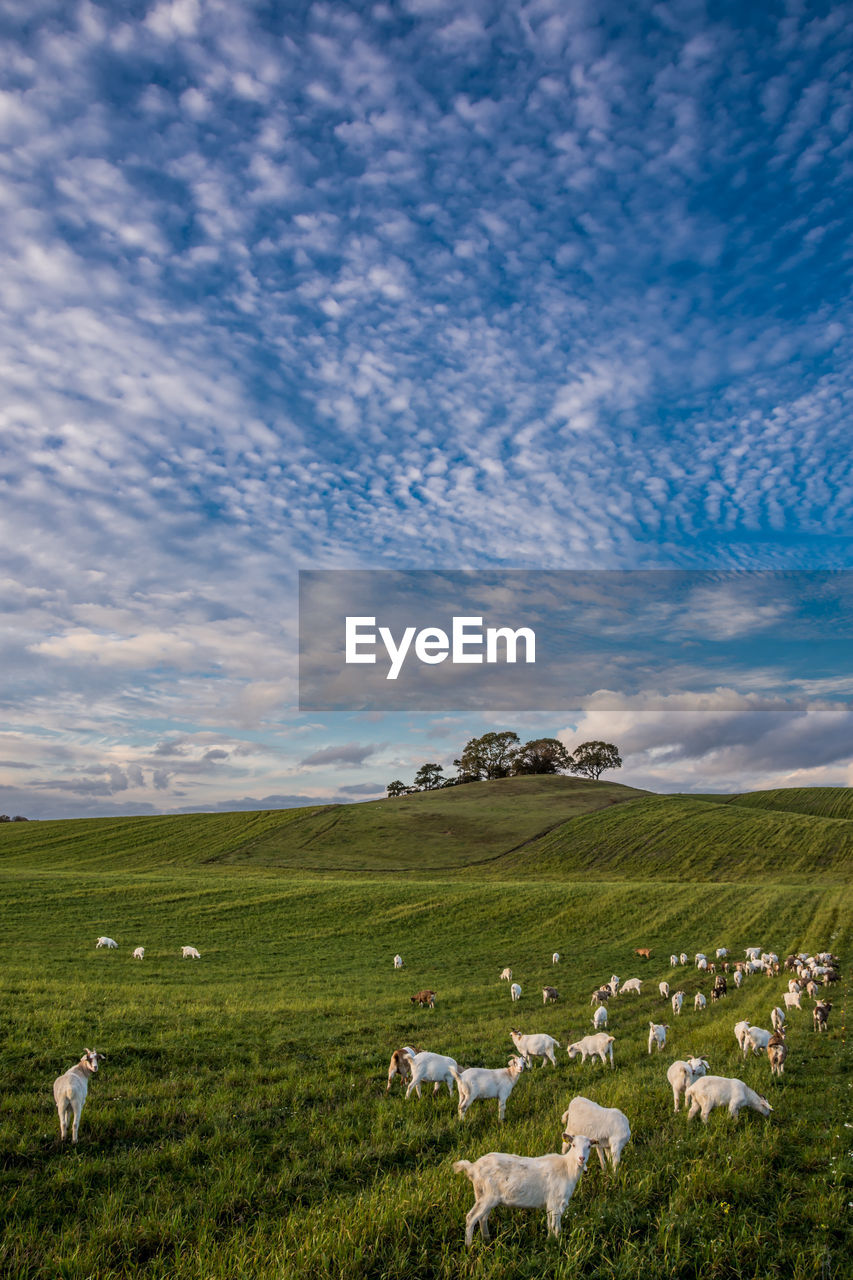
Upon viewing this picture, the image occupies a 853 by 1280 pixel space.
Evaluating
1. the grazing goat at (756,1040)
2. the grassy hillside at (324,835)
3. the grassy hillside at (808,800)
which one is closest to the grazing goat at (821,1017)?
the grazing goat at (756,1040)

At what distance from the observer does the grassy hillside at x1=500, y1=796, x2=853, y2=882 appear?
Answer: 2603 inches

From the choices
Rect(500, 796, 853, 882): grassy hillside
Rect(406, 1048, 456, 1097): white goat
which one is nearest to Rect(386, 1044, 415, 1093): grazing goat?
Rect(406, 1048, 456, 1097): white goat

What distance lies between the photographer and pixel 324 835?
3391 inches

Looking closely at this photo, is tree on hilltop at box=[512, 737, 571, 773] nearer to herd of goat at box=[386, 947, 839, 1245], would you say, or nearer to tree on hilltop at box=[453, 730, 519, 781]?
tree on hilltop at box=[453, 730, 519, 781]

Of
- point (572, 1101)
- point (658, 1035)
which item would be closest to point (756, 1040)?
point (658, 1035)

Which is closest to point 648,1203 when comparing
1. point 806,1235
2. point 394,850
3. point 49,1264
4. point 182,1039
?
point 806,1235

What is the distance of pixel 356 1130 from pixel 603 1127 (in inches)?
147

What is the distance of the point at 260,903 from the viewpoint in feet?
148

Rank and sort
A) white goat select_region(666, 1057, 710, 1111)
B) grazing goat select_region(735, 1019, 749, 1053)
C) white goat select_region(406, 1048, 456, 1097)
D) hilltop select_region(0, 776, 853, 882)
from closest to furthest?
white goat select_region(666, 1057, 710, 1111) → white goat select_region(406, 1048, 456, 1097) → grazing goat select_region(735, 1019, 749, 1053) → hilltop select_region(0, 776, 853, 882)

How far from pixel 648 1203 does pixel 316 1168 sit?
4.14 meters

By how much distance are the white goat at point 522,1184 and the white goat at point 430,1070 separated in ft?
17.4

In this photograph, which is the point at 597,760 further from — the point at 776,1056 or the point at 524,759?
the point at 776,1056

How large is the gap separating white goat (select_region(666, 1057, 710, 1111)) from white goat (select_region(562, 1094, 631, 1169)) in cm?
272

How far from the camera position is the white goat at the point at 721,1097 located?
9711mm
